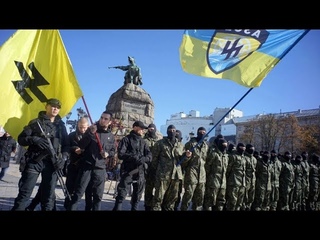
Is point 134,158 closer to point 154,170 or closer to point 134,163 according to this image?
point 134,163

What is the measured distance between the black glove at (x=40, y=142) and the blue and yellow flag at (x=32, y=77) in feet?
1.84

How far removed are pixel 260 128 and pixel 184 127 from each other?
39702 mm

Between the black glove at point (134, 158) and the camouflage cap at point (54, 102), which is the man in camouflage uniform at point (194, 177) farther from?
the camouflage cap at point (54, 102)

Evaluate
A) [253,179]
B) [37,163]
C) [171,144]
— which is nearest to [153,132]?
[171,144]

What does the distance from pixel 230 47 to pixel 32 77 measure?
3414 mm

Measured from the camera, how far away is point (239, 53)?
15.9 ft

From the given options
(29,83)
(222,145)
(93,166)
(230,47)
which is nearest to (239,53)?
(230,47)

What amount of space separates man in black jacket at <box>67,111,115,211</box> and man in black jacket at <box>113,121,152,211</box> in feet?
1.30

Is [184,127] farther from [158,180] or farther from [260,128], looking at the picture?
[158,180]

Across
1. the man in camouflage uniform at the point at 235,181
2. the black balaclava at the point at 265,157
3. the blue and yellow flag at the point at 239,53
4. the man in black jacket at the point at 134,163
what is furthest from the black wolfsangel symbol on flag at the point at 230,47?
the black balaclava at the point at 265,157

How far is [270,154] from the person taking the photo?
7.56m

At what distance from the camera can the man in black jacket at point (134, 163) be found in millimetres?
5004

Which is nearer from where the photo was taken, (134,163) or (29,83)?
(29,83)
